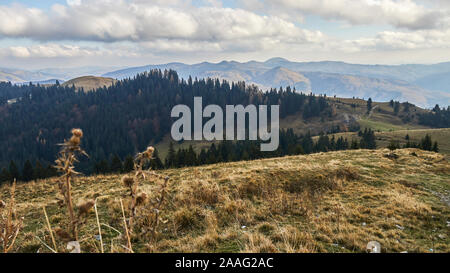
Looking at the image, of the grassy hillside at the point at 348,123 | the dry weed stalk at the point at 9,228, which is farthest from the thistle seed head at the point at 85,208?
the grassy hillside at the point at 348,123

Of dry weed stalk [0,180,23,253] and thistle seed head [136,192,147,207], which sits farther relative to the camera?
thistle seed head [136,192,147,207]

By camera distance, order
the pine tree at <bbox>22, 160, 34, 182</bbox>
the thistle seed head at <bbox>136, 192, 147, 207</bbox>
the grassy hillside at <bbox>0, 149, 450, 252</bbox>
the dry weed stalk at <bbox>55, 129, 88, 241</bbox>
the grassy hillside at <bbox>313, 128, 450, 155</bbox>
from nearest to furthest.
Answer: the dry weed stalk at <bbox>55, 129, 88, 241</bbox> < the thistle seed head at <bbox>136, 192, 147, 207</bbox> < the grassy hillside at <bbox>0, 149, 450, 252</bbox> < the pine tree at <bbox>22, 160, 34, 182</bbox> < the grassy hillside at <bbox>313, 128, 450, 155</bbox>

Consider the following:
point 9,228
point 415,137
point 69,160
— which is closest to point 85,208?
point 69,160

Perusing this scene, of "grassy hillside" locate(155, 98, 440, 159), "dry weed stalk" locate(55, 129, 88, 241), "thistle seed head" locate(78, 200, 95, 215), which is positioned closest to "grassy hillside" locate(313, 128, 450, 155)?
"grassy hillside" locate(155, 98, 440, 159)

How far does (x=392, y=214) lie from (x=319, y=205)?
2.39 metres

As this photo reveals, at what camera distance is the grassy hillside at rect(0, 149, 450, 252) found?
5.54 metres

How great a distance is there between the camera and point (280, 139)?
358 ft

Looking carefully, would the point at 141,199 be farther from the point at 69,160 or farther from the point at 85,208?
the point at 69,160

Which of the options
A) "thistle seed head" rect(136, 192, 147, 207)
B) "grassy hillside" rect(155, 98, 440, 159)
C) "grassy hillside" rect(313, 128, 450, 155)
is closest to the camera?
"thistle seed head" rect(136, 192, 147, 207)

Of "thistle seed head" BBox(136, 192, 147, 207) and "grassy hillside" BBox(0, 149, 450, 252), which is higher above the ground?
"thistle seed head" BBox(136, 192, 147, 207)

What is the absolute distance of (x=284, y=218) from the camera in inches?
292

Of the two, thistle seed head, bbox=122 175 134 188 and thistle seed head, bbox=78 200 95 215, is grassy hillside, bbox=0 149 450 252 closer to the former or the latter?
thistle seed head, bbox=122 175 134 188
